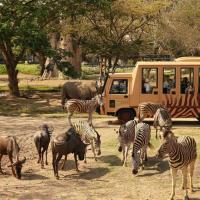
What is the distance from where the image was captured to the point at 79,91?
1220 inches

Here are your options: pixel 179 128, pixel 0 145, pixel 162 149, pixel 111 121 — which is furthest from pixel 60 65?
pixel 162 149

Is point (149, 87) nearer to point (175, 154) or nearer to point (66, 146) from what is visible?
point (66, 146)

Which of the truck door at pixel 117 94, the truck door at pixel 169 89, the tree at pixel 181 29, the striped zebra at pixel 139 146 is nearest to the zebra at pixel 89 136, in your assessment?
the striped zebra at pixel 139 146

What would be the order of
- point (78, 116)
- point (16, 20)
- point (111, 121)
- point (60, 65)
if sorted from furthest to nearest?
point (60, 65), point (16, 20), point (78, 116), point (111, 121)

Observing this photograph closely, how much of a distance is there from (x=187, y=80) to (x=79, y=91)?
414 inches

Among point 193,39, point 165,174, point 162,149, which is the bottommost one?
point 165,174

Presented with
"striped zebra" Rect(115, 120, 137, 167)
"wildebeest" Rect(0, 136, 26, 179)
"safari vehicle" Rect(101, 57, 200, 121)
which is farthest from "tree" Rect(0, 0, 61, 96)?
"striped zebra" Rect(115, 120, 137, 167)

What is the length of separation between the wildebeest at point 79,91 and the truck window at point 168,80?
30.8 feet

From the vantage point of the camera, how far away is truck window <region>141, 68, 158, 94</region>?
2178 cm

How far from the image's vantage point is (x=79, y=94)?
30.8 m

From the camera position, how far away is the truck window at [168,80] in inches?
853

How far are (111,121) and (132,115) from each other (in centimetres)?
178

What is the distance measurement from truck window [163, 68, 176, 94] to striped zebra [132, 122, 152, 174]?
6.81 metres

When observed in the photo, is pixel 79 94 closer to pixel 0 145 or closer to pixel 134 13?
pixel 134 13
